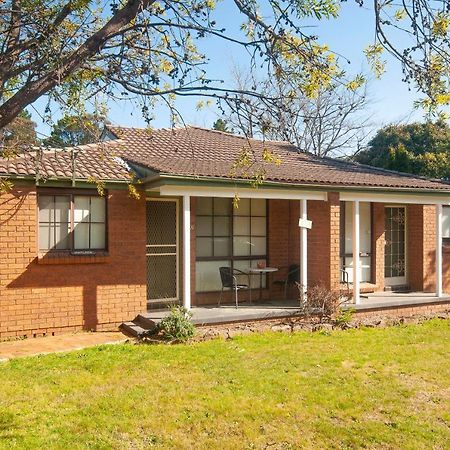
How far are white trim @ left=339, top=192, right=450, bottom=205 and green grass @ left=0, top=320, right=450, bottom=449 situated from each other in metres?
3.95

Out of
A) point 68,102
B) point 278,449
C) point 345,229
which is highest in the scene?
point 68,102

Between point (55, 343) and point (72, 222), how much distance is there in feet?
7.84

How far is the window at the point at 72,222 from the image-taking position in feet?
32.5

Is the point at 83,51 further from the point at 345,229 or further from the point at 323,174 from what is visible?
the point at 345,229

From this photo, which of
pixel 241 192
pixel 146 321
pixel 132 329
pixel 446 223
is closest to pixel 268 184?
pixel 241 192

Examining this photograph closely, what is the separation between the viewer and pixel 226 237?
40.5 feet

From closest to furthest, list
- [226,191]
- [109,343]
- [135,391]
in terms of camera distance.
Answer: [135,391], [109,343], [226,191]

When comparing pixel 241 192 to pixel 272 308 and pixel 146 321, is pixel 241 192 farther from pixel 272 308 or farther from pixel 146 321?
pixel 146 321

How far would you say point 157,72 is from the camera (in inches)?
229

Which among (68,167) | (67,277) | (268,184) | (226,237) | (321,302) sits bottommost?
(321,302)

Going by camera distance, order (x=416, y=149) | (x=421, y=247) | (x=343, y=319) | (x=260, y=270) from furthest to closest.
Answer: (x=416, y=149), (x=421, y=247), (x=260, y=270), (x=343, y=319)

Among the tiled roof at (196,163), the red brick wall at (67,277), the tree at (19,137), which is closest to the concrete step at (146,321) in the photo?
the red brick wall at (67,277)

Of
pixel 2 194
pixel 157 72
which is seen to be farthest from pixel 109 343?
pixel 157 72

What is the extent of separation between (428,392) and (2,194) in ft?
25.7
